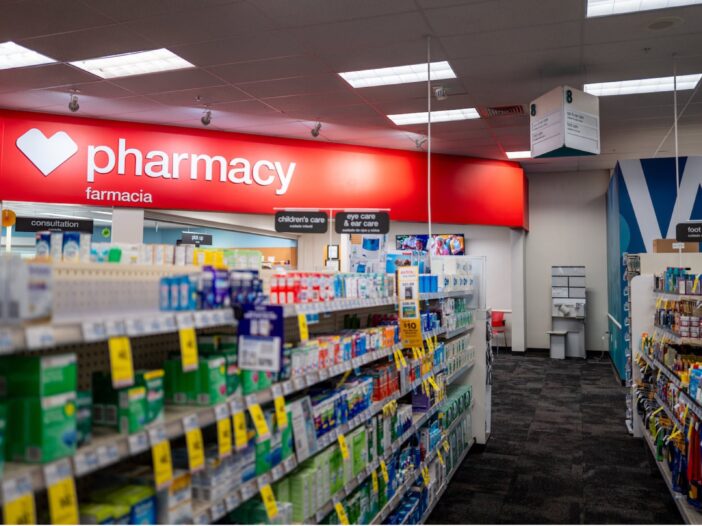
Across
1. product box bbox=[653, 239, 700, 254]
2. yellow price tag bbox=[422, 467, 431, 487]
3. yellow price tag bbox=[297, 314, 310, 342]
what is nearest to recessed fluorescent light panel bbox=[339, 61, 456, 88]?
product box bbox=[653, 239, 700, 254]

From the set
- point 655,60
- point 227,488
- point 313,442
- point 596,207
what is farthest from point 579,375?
point 227,488

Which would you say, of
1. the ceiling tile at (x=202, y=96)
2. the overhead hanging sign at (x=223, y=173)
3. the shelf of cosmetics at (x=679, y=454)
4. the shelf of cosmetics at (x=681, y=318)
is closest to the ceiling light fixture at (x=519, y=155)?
the overhead hanging sign at (x=223, y=173)

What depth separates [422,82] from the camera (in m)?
7.64

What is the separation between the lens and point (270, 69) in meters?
7.11

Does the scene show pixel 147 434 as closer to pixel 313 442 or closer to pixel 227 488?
pixel 227 488

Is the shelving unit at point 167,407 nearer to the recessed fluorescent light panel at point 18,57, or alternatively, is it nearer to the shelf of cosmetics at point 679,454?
the shelf of cosmetics at point 679,454

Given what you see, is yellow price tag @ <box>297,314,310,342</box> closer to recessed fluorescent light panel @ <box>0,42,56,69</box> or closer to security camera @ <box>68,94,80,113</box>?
recessed fluorescent light panel @ <box>0,42,56,69</box>

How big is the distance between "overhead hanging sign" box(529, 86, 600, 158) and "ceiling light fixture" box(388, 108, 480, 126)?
2358 millimetres

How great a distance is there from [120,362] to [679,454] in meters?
4.39

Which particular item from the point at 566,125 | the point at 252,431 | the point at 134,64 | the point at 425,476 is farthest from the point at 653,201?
the point at 252,431

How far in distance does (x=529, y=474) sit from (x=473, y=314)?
1.79 metres

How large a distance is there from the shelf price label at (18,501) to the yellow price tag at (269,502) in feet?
3.77

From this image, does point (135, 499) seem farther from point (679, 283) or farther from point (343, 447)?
point (679, 283)

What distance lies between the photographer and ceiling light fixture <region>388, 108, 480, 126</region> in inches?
356
